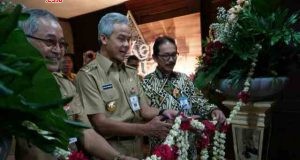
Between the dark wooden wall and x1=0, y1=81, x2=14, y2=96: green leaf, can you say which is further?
the dark wooden wall

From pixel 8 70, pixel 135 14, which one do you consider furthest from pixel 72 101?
pixel 135 14

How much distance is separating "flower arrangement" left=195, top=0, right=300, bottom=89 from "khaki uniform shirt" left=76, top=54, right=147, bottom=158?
1.28ft

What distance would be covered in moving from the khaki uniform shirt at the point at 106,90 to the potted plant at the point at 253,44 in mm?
390

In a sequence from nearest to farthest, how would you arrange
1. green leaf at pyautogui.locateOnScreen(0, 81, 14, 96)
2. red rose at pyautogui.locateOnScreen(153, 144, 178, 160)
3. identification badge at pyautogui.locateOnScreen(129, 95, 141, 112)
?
green leaf at pyautogui.locateOnScreen(0, 81, 14, 96)
red rose at pyautogui.locateOnScreen(153, 144, 178, 160)
identification badge at pyautogui.locateOnScreen(129, 95, 141, 112)

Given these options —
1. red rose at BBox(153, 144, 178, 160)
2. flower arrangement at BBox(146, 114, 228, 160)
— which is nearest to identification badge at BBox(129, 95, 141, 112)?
flower arrangement at BBox(146, 114, 228, 160)

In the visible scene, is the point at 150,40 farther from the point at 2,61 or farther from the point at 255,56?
the point at 2,61

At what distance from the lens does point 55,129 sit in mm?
625

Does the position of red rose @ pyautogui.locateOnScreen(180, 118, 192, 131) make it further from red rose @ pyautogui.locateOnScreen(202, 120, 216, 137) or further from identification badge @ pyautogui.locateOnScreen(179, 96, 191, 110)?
identification badge @ pyautogui.locateOnScreen(179, 96, 191, 110)

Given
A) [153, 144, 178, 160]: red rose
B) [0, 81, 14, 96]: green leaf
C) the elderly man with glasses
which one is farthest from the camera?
the elderly man with glasses

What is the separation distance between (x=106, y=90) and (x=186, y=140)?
17.6 inches

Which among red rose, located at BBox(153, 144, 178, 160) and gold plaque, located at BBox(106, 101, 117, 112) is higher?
gold plaque, located at BBox(106, 101, 117, 112)

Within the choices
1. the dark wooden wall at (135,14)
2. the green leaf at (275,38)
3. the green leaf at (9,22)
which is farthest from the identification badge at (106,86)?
the dark wooden wall at (135,14)

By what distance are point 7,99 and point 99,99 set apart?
108 cm

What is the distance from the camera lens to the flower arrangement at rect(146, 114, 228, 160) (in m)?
1.34
